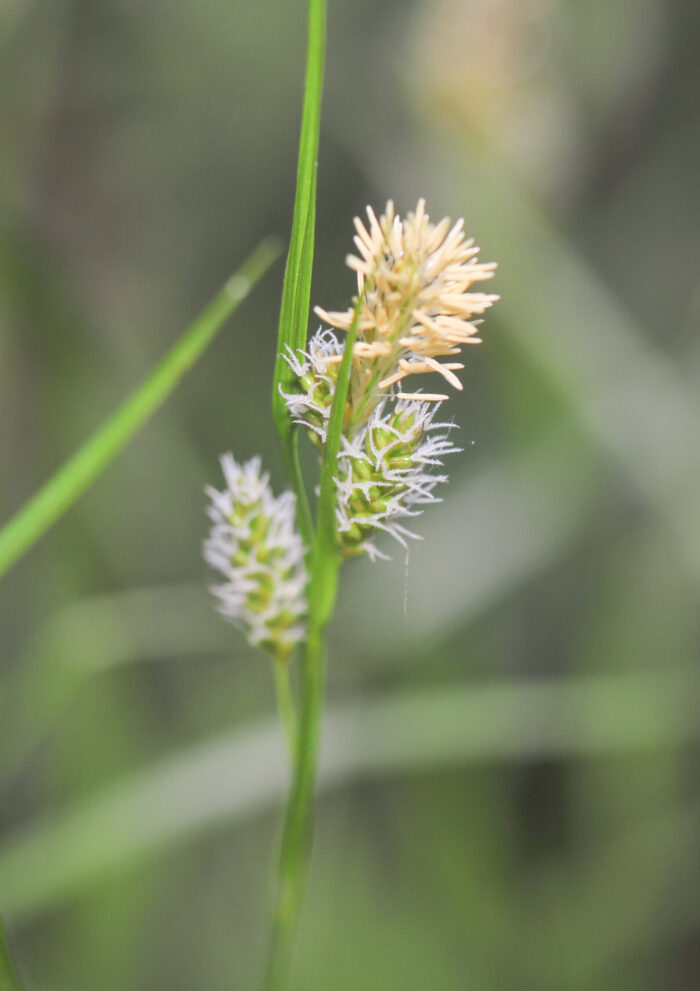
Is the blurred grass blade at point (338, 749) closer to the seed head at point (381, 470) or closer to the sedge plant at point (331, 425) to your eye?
the sedge plant at point (331, 425)

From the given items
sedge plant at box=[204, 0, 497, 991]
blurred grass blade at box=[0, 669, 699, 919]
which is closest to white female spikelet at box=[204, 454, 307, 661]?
sedge plant at box=[204, 0, 497, 991]

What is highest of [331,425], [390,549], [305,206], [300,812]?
[390,549]

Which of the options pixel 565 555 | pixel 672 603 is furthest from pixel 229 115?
pixel 672 603

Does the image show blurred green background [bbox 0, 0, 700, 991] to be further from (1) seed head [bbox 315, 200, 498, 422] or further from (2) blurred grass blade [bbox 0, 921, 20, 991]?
(1) seed head [bbox 315, 200, 498, 422]

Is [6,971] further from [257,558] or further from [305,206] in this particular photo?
[305,206]

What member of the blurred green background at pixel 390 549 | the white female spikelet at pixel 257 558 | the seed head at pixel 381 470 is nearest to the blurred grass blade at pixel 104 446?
the white female spikelet at pixel 257 558

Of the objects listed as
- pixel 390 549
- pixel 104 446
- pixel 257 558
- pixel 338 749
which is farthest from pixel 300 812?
pixel 390 549
